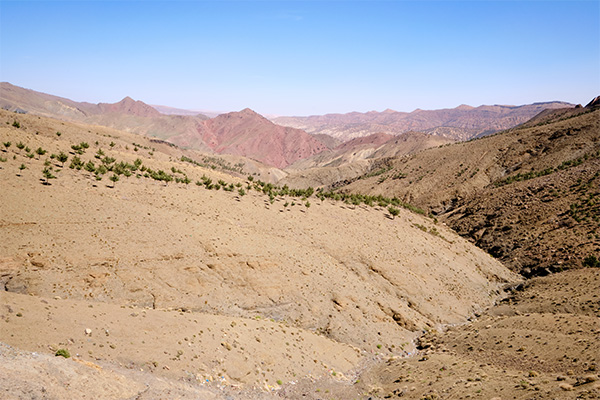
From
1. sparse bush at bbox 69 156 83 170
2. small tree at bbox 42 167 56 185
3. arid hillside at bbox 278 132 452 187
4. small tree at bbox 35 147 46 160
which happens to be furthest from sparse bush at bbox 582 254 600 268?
arid hillside at bbox 278 132 452 187

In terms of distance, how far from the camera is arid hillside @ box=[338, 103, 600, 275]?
87.4 ft

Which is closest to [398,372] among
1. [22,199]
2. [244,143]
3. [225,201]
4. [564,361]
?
[564,361]

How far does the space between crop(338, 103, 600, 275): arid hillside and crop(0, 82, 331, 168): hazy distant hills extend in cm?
10996

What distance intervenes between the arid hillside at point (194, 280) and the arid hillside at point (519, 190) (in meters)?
4.78

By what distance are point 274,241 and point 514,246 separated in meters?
20.3

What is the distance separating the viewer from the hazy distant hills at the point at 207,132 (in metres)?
160

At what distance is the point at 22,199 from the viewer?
15.2 m

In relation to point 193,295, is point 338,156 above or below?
above

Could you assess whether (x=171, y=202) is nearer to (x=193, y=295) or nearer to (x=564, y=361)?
(x=193, y=295)

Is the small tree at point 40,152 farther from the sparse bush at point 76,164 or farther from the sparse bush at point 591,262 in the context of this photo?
the sparse bush at point 591,262

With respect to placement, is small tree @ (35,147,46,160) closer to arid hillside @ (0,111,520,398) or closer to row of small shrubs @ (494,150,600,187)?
arid hillside @ (0,111,520,398)

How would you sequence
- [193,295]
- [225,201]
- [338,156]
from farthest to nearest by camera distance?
[338,156]
[225,201]
[193,295]

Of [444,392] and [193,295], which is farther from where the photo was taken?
[193,295]

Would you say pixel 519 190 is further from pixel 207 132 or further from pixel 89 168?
pixel 207 132
